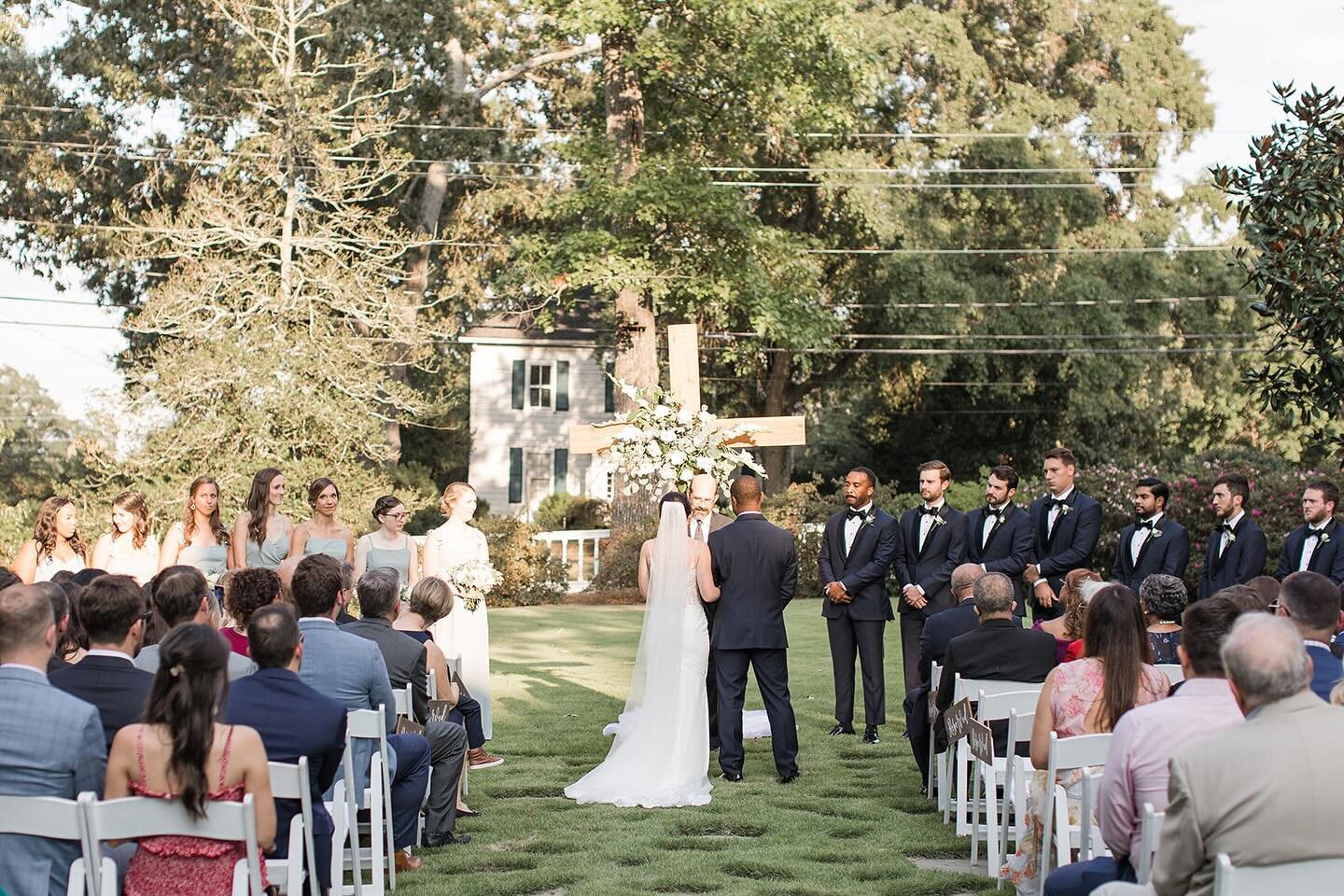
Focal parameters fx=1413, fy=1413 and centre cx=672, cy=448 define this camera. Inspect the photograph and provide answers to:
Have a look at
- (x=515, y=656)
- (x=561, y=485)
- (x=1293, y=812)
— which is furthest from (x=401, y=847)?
(x=561, y=485)

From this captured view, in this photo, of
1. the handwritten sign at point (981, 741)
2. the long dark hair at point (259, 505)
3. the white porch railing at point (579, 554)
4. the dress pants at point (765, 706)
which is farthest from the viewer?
the white porch railing at point (579, 554)

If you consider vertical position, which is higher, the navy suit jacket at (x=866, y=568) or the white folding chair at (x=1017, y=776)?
the navy suit jacket at (x=866, y=568)

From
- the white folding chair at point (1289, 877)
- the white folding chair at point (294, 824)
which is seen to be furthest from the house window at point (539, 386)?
the white folding chair at point (1289, 877)

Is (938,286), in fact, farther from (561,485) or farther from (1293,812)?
(1293,812)

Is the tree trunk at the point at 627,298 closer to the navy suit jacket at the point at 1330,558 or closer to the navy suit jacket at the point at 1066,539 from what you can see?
the navy suit jacket at the point at 1066,539

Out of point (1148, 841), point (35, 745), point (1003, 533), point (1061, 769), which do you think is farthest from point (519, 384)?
point (1148, 841)

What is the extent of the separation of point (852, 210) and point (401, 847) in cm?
2643

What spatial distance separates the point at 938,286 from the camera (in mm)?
32562

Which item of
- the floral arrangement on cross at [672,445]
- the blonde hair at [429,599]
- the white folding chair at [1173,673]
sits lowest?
the white folding chair at [1173,673]

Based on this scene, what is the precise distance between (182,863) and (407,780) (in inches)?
98.8

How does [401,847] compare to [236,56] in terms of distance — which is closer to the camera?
[401,847]

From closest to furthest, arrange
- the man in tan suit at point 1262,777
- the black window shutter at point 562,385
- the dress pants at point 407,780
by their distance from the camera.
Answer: the man in tan suit at point 1262,777 < the dress pants at point 407,780 < the black window shutter at point 562,385

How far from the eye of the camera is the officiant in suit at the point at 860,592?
417 inches

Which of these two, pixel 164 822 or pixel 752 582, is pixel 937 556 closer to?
pixel 752 582
